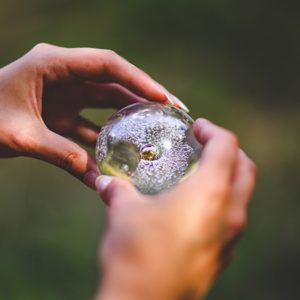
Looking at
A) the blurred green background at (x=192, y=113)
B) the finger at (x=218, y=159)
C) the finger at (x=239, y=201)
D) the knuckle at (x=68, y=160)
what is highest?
the finger at (x=218, y=159)

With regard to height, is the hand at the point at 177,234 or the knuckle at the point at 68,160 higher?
the hand at the point at 177,234

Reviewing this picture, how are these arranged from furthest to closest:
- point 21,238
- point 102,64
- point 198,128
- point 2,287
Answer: point 21,238 < point 2,287 < point 102,64 < point 198,128

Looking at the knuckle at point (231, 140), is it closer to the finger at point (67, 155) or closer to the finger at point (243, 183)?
the finger at point (243, 183)

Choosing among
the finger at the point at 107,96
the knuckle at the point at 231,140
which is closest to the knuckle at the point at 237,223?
the knuckle at the point at 231,140

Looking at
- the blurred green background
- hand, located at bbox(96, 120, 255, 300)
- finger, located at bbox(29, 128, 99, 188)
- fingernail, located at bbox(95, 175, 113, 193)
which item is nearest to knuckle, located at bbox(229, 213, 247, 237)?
hand, located at bbox(96, 120, 255, 300)

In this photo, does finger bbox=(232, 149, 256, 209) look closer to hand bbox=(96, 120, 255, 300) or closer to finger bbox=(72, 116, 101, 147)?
hand bbox=(96, 120, 255, 300)

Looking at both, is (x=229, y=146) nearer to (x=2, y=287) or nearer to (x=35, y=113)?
(x=35, y=113)

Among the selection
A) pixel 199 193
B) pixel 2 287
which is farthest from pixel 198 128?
pixel 2 287
